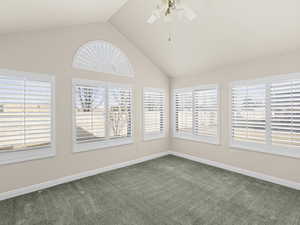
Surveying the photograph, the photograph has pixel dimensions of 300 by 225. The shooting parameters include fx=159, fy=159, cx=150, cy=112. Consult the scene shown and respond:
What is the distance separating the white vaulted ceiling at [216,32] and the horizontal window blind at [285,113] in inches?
A: 27.9

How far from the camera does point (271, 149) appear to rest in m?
3.18

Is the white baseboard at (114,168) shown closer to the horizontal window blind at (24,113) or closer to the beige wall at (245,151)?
the beige wall at (245,151)

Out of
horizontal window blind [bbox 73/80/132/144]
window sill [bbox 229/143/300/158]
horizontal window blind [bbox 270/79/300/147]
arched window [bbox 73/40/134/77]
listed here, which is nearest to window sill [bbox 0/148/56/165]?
horizontal window blind [bbox 73/80/132/144]

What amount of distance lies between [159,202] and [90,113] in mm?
2258

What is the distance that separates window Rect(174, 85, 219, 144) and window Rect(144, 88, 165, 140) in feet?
1.51

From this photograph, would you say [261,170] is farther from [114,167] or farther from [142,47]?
[142,47]

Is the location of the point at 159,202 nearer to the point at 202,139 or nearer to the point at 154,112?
the point at 202,139

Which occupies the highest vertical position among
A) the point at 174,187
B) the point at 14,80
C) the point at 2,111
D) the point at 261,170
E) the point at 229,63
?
the point at 229,63

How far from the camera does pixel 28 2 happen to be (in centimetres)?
191

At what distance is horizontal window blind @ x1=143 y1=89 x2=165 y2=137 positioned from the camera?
14.9 feet

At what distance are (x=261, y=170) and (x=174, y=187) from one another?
6.15 ft

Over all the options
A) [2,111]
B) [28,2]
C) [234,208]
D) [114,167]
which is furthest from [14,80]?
[234,208]

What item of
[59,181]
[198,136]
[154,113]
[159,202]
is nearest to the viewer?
[159,202]

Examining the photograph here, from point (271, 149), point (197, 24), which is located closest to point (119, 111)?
point (197, 24)
